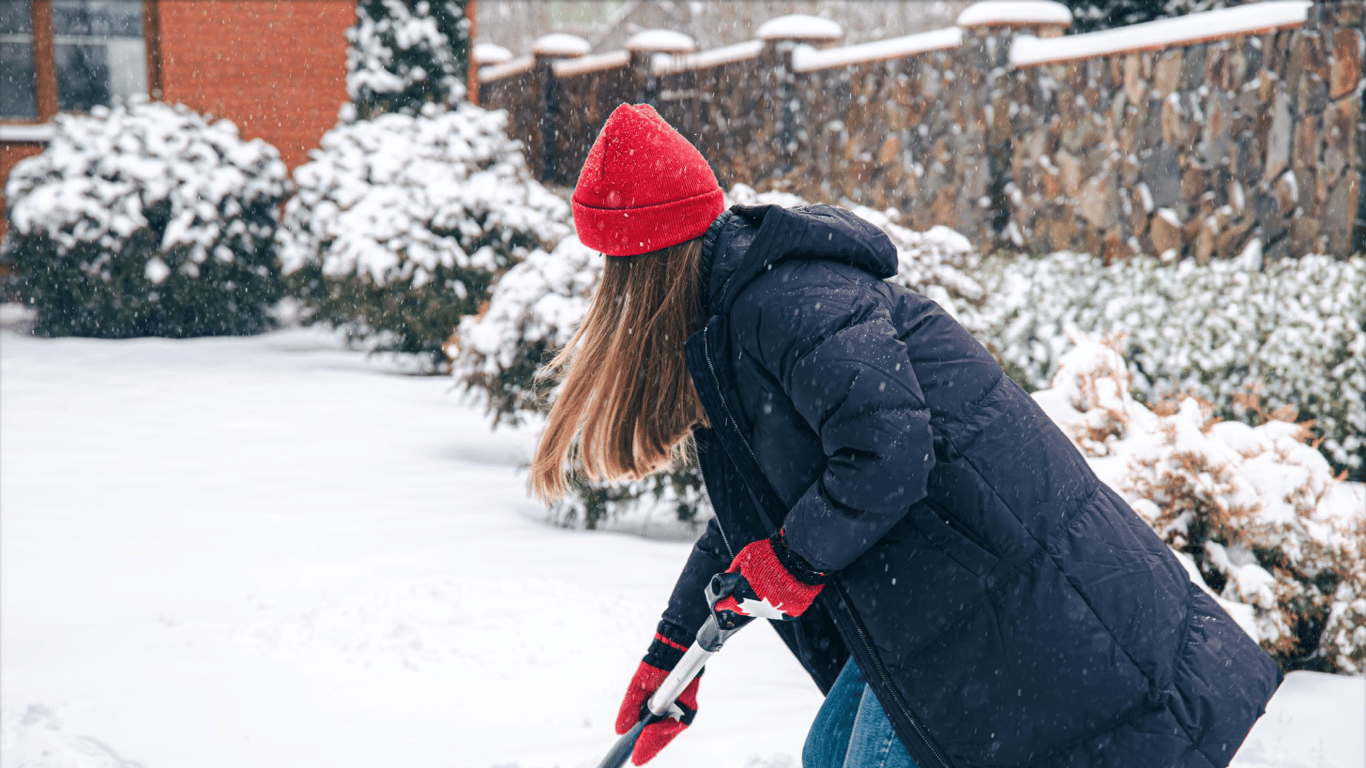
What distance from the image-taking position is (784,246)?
160 centimetres

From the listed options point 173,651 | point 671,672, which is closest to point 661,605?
point 173,651

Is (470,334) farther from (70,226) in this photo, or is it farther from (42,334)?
(42,334)

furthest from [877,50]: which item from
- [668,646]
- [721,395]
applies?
[721,395]

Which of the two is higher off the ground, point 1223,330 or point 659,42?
point 659,42

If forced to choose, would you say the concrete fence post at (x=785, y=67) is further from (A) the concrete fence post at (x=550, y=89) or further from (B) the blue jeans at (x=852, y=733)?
(B) the blue jeans at (x=852, y=733)

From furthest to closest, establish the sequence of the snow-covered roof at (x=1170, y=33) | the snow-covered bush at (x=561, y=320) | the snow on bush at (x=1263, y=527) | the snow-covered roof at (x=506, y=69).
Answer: the snow-covered roof at (x=506, y=69)
the snow-covered roof at (x=1170, y=33)
the snow-covered bush at (x=561, y=320)
the snow on bush at (x=1263, y=527)

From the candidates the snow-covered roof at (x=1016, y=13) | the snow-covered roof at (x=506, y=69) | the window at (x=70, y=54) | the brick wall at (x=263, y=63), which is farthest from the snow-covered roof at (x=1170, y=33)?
the snow-covered roof at (x=506, y=69)

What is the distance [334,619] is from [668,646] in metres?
1.86

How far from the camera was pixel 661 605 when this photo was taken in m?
3.80

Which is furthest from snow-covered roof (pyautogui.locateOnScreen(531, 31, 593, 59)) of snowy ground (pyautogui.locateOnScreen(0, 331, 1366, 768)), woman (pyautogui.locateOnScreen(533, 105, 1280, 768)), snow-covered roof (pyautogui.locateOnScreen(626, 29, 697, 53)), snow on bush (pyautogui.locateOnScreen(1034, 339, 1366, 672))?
woman (pyautogui.locateOnScreen(533, 105, 1280, 768))

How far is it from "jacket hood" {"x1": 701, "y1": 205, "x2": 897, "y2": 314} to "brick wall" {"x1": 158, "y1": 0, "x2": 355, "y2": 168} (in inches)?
405

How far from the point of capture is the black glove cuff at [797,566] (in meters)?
1.57

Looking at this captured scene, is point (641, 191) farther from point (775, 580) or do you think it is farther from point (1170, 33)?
point (1170, 33)

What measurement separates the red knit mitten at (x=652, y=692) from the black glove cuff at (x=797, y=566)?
0.55m
